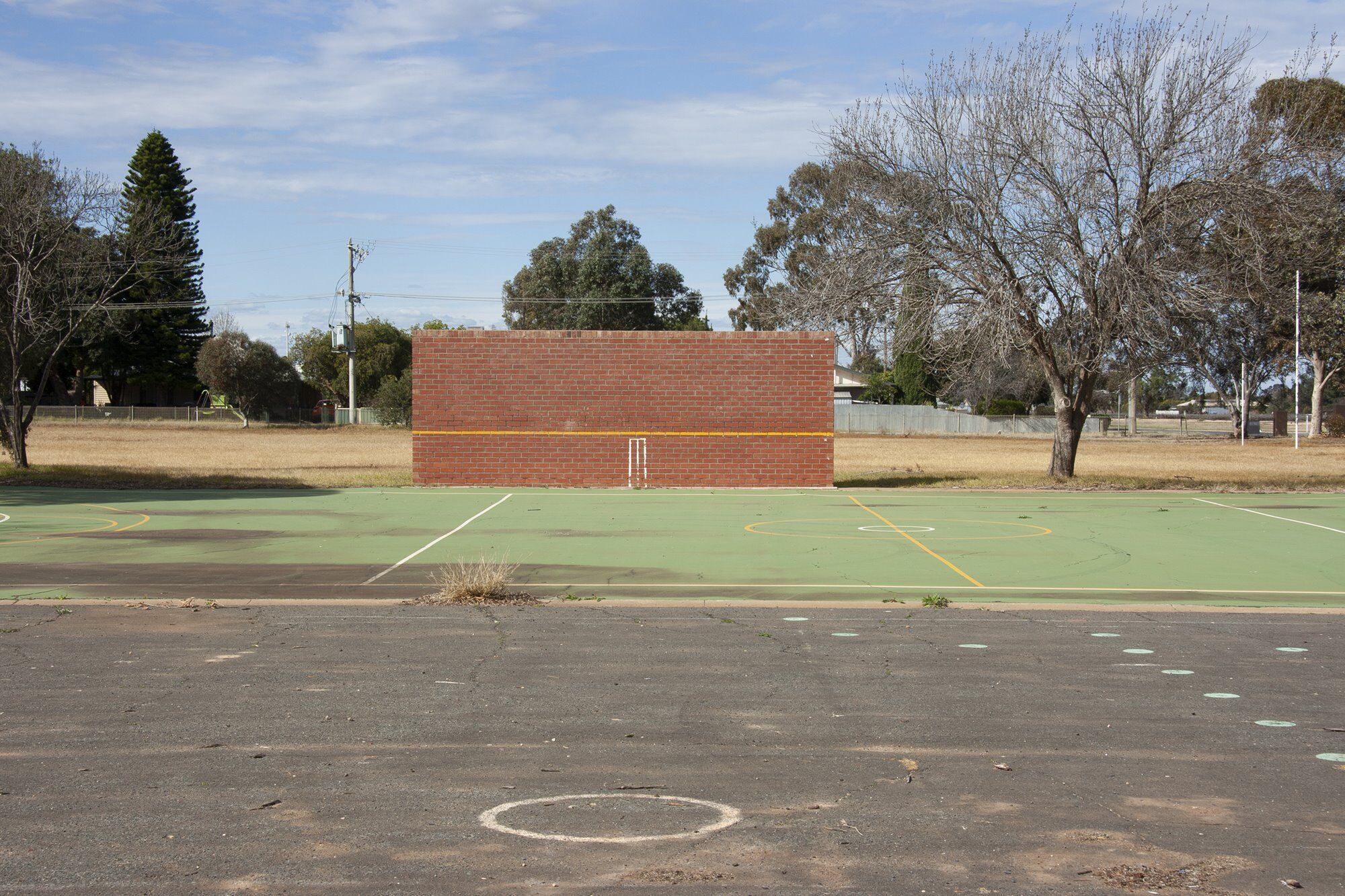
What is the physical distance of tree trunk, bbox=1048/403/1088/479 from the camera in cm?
2916

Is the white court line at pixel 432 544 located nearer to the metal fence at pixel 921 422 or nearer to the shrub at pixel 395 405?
the metal fence at pixel 921 422

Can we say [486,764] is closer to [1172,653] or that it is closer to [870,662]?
[870,662]

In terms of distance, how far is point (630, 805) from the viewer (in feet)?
19.3

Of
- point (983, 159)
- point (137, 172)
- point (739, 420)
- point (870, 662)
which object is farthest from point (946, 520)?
point (137, 172)

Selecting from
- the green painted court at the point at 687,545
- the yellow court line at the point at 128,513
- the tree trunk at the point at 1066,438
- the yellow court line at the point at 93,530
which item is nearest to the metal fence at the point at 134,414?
the green painted court at the point at 687,545

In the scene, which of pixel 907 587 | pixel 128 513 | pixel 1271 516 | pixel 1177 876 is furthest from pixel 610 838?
pixel 1271 516

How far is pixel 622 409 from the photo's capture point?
28141mm

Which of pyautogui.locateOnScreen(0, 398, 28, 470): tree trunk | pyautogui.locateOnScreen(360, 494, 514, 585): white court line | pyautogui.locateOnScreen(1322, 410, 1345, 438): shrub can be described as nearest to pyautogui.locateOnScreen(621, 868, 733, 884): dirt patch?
pyautogui.locateOnScreen(360, 494, 514, 585): white court line

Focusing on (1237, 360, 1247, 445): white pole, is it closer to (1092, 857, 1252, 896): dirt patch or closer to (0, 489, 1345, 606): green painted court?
(0, 489, 1345, 606): green painted court

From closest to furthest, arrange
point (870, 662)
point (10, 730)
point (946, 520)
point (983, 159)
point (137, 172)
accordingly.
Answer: point (10, 730)
point (870, 662)
point (946, 520)
point (983, 159)
point (137, 172)

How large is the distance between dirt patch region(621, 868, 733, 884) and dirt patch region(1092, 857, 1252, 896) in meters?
1.74

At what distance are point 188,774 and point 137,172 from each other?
3315 inches

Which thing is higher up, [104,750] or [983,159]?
[983,159]

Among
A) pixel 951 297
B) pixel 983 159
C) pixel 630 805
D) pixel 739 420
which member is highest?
pixel 983 159
